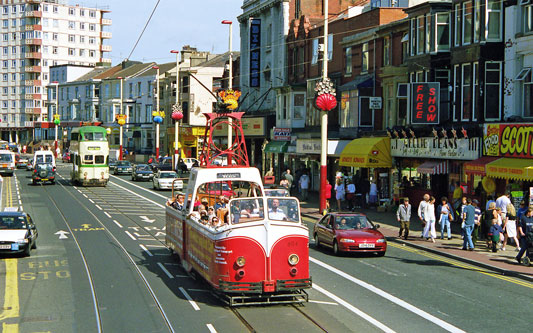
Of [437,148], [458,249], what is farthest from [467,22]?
[458,249]

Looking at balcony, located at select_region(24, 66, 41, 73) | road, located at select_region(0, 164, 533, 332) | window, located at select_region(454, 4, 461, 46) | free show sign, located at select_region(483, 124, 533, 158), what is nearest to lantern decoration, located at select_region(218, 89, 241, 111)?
window, located at select_region(454, 4, 461, 46)

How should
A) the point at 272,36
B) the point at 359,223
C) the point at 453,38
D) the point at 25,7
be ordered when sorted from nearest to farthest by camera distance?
the point at 359,223 < the point at 453,38 < the point at 272,36 < the point at 25,7

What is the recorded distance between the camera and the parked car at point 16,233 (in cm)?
2289

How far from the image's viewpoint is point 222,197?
20.5 metres

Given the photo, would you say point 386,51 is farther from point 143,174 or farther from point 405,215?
point 143,174

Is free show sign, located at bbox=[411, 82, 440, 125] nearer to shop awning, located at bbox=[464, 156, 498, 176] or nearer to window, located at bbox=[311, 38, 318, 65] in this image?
shop awning, located at bbox=[464, 156, 498, 176]

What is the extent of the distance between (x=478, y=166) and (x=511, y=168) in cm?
264

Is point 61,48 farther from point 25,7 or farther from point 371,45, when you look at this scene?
point 371,45

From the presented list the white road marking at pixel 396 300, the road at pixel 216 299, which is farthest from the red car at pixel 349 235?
the white road marking at pixel 396 300

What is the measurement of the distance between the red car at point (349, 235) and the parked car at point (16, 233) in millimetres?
10061

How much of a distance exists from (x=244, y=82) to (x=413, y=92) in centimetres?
3652

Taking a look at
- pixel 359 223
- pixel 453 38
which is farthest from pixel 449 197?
pixel 359 223

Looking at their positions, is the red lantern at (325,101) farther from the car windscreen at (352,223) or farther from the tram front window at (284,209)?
the tram front window at (284,209)

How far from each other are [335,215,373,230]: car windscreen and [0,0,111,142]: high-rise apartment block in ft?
403
